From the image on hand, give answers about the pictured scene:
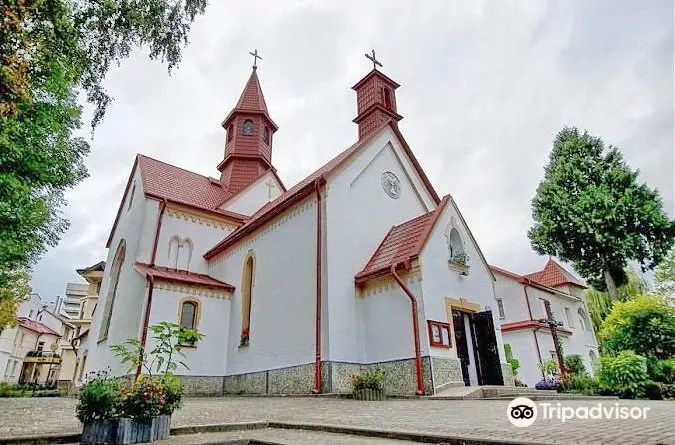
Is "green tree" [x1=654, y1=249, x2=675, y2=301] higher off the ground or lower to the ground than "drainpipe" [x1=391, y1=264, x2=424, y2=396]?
higher

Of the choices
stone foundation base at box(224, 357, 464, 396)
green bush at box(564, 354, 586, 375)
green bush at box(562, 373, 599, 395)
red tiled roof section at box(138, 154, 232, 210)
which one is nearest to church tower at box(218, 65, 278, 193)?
red tiled roof section at box(138, 154, 232, 210)

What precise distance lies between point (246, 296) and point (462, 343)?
26.4 feet

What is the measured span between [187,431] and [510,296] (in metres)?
21.4

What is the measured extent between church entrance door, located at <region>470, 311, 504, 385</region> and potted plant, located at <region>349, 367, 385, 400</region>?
3.41 meters

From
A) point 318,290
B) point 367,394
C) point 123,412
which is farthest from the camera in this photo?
point 318,290

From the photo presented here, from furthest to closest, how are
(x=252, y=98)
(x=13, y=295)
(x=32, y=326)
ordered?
1. (x=32, y=326)
2. (x=252, y=98)
3. (x=13, y=295)

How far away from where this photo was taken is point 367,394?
9352 millimetres

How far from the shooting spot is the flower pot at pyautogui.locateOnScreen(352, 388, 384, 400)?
9.31 m

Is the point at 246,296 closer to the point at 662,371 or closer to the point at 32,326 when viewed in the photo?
the point at 662,371

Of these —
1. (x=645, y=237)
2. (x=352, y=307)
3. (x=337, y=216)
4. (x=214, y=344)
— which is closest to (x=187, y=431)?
(x=352, y=307)

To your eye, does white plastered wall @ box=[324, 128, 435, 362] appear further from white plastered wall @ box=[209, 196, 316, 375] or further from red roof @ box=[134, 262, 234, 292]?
red roof @ box=[134, 262, 234, 292]

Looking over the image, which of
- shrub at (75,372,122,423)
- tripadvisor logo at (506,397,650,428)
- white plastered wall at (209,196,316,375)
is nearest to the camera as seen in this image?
shrub at (75,372,122,423)

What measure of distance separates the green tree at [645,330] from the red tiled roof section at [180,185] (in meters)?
17.1

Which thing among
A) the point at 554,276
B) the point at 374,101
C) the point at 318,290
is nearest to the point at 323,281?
the point at 318,290
